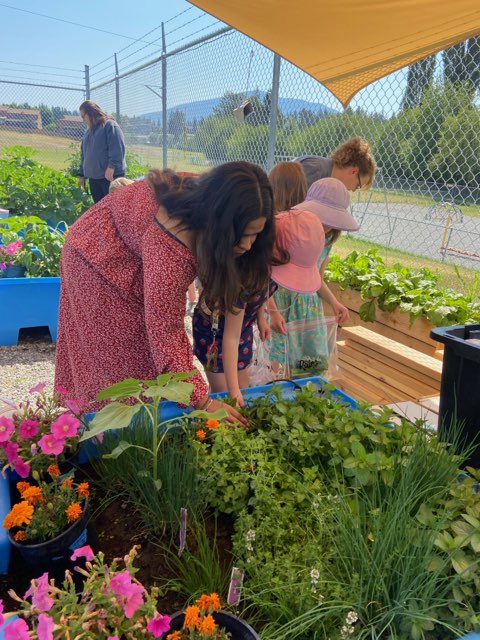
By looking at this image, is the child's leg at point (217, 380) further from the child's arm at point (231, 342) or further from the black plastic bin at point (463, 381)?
the black plastic bin at point (463, 381)

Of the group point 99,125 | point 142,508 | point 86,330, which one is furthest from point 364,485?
point 99,125

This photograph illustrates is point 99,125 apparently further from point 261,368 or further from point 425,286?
point 261,368

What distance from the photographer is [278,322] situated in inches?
92.4

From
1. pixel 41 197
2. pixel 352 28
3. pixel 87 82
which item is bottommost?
pixel 41 197

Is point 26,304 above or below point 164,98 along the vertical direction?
below

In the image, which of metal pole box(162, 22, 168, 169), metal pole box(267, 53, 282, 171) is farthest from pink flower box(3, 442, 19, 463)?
metal pole box(162, 22, 168, 169)

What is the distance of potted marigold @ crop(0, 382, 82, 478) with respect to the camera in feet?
3.62

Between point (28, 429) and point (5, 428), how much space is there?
50 millimetres

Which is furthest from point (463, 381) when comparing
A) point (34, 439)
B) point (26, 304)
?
point (26, 304)

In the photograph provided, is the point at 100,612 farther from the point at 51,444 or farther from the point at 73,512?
the point at 51,444

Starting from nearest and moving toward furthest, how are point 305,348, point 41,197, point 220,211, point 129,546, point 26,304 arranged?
point 129,546 → point 220,211 → point 305,348 → point 26,304 → point 41,197

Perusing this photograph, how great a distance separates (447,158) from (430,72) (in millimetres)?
741

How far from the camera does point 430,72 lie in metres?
4.35

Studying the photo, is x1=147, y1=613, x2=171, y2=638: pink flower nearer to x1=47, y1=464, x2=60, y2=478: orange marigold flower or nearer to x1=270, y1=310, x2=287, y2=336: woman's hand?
x1=47, y1=464, x2=60, y2=478: orange marigold flower
